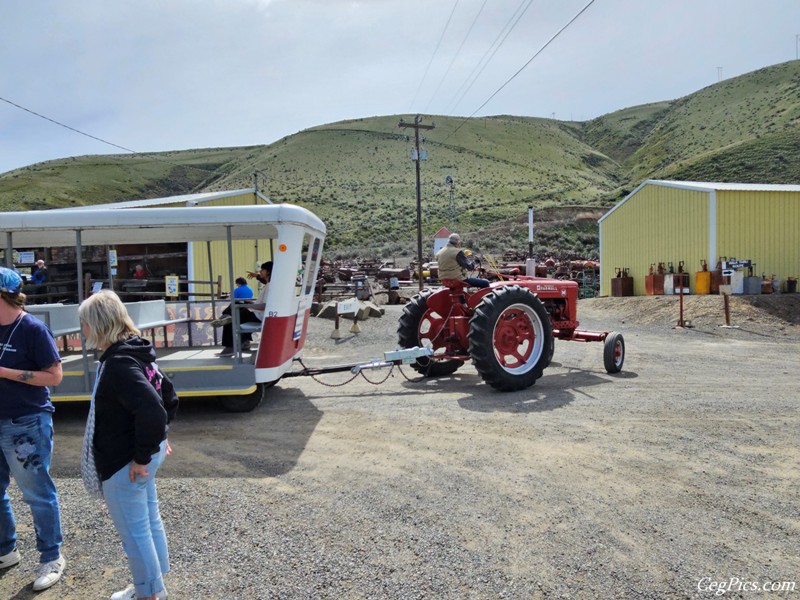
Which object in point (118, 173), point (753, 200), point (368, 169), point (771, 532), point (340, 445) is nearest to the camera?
point (771, 532)

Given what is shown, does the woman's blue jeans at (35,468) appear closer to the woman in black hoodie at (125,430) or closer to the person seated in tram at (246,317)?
the woman in black hoodie at (125,430)

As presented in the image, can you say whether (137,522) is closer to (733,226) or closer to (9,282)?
(9,282)

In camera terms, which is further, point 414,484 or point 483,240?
point 483,240

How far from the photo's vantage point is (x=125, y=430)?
281 cm

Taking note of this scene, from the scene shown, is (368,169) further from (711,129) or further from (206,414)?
(206,414)

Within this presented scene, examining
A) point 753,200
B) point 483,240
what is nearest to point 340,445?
point 753,200

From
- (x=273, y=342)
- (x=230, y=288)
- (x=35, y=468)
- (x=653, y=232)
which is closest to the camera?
(x=35, y=468)

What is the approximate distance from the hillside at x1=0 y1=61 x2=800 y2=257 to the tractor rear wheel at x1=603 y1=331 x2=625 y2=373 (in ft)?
103

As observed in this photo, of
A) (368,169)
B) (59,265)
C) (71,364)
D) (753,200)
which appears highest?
(368,169)

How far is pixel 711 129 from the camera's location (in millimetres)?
79562

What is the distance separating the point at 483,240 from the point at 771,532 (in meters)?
40.5

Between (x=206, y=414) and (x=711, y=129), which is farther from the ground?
(x=711, y=129)

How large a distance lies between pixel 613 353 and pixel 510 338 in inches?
73.1

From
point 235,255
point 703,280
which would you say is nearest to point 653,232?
point 703,280
